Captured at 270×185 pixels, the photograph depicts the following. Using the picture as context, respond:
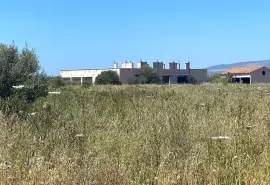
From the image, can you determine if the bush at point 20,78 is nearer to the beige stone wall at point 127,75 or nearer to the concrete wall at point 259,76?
the beige stone wall at point 127,75

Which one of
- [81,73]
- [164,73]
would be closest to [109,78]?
[164,73]

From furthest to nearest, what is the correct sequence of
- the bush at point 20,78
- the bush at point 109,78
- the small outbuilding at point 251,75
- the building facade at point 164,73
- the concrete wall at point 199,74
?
the concrete wall at point 199,74, the building facade at point 164,73, the small outbuilding at point 251,75, the bush at point 109,78, the bush at point 20,78

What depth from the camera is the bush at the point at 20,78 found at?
891 centimetres

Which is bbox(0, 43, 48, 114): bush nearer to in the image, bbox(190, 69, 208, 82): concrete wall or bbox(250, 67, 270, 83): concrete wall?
bbox(250, 67, 270, 83): concrete wall

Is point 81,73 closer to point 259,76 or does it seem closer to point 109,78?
point 109,78

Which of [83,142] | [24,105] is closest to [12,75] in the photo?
[24,105]

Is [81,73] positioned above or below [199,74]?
above

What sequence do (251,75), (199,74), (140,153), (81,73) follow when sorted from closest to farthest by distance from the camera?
1. (140,153)
2. (251,75)
3. (81,73)
4. (199,74)

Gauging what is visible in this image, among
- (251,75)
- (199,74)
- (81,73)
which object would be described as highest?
(81,73)

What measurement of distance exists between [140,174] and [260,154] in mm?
1445

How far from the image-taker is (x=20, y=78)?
9648 mm

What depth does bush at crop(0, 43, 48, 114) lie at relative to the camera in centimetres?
891

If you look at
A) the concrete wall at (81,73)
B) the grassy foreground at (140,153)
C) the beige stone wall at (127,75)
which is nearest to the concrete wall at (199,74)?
the beige stone wall at (127,75)

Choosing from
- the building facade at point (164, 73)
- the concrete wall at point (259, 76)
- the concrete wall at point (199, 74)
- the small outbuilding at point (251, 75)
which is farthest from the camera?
the concrete wall at point (199, 74)
